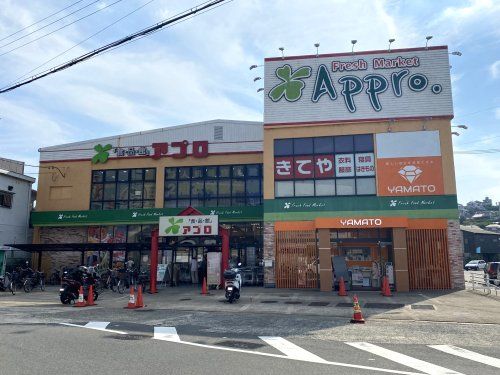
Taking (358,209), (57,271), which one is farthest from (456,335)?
(57,271)

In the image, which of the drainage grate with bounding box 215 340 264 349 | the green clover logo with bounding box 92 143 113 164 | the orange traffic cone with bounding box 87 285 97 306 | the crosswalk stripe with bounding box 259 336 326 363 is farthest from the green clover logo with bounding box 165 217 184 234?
the drainage grate with bounding box 215 340 264 349

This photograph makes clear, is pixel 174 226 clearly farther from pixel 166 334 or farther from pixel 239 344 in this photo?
pixel 239 344

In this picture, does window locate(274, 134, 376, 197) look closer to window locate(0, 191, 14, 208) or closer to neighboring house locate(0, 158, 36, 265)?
neighboring house locate(0, 158, 36, 265)

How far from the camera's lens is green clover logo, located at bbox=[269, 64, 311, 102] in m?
26.1

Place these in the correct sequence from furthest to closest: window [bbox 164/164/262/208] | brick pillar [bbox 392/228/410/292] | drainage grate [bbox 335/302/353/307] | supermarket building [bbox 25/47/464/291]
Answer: window [bbox 164/164/262/208] < supermarket building [bbox 25/47/464/291] < brick pillar [bbox 392/228/410/292] < drainage grate [bbox 335/302/353/307]

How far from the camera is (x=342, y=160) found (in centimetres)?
2500

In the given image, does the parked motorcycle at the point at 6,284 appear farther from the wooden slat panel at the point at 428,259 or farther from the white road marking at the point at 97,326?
the wooden slat panel at the point at 428,259

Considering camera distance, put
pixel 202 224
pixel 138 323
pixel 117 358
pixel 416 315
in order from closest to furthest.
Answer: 1. pixel 117 358
2. pixel 138 323
3. pixel 416 315
4. pixel 202 224

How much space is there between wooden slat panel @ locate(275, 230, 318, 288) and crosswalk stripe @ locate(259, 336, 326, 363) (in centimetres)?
1388

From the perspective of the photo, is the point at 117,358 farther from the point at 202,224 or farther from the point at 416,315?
the point at 202,224

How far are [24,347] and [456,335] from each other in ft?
33.8

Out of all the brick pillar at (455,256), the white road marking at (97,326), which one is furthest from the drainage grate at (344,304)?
the white road marking at (97,326)

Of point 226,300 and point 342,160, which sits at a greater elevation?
point 342,160

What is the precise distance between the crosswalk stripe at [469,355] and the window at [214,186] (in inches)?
808
